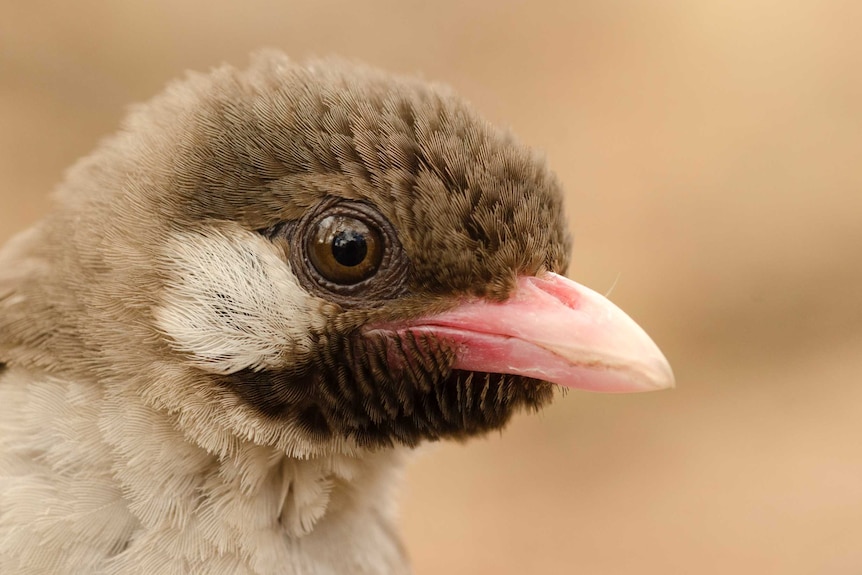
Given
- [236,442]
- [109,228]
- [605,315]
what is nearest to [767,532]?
[605,315]

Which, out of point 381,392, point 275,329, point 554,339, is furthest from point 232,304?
point 554,339

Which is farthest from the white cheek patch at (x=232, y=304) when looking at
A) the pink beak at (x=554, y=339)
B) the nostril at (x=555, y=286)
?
the nostril at (x=555, y=286)

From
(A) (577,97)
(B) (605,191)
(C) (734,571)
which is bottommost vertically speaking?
(C) (734,571)

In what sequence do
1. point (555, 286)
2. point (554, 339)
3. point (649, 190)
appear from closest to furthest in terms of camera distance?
1. point (554, 339)
2. point (555, 286)
3. point (649, 190)

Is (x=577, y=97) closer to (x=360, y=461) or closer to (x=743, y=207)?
(x=743, y=207)

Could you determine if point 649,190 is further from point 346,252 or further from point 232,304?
point 232,304

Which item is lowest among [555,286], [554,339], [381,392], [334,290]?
[381,392]
